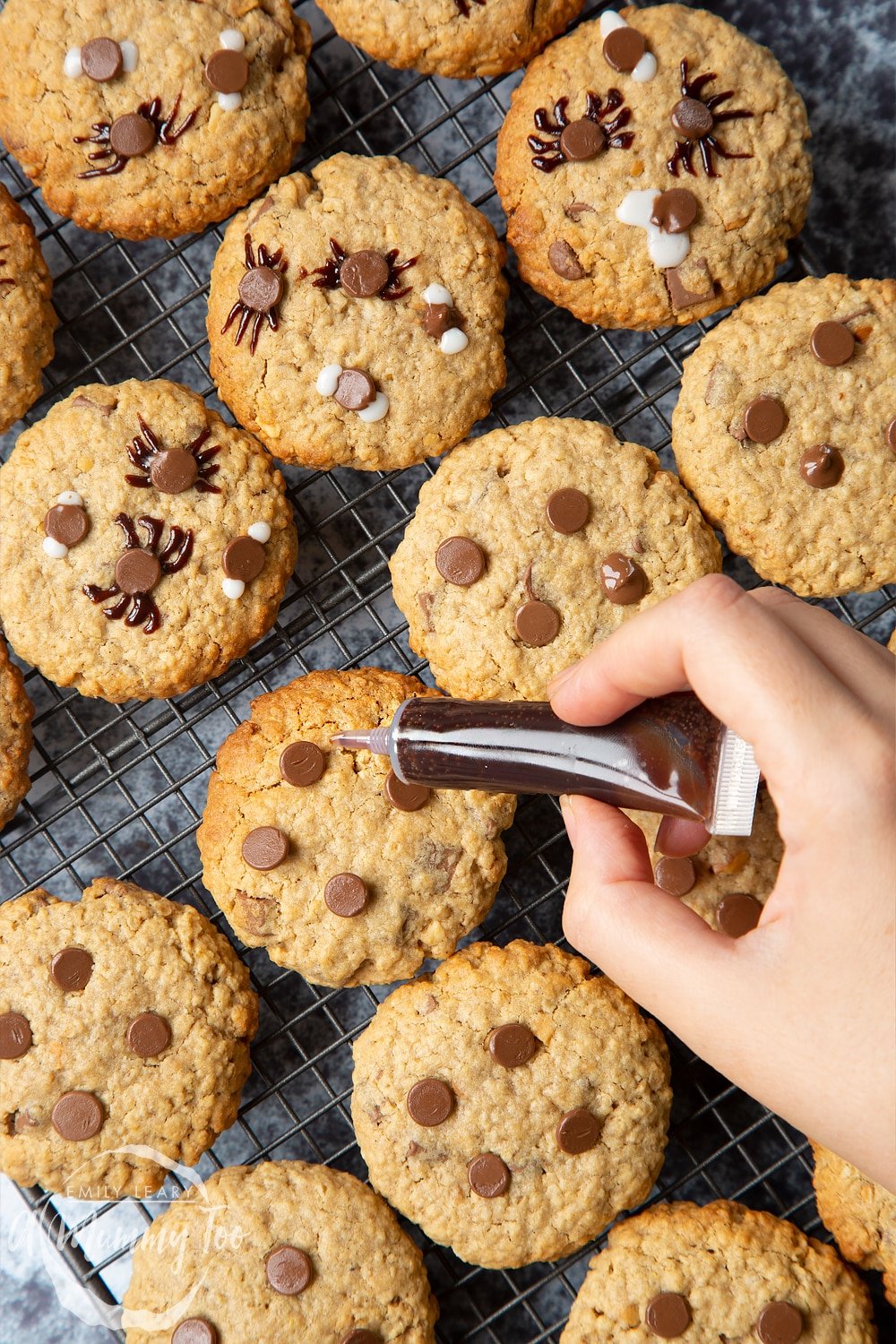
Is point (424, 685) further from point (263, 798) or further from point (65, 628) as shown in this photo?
point (65, 628)

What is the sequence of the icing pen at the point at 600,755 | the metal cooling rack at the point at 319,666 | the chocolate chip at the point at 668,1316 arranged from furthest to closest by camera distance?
the metal cooling rack at the point at 319,666 → the chocolate chip at the point at 668,1316 → the icing pen at the point at 600,755

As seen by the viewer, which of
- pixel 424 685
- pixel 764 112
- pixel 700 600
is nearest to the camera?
pixel 700 600

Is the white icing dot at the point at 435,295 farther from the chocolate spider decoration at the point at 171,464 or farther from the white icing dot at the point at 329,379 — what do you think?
the chocolate spider decoration at the point at 171,464

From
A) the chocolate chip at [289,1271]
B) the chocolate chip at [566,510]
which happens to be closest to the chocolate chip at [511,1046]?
the chocolate chip at [289,1271]

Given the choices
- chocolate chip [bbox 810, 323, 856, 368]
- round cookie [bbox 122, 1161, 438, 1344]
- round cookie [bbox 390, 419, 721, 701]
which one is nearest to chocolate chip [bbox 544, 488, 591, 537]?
round cookie [bbox 390, 419, 721, 701]

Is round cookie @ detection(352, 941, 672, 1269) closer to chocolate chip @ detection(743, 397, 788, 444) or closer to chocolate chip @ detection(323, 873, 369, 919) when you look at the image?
chocolate chip @ detection(323, 873, 369, 919)

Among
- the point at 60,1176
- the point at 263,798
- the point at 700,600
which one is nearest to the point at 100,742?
the point at 263,798
